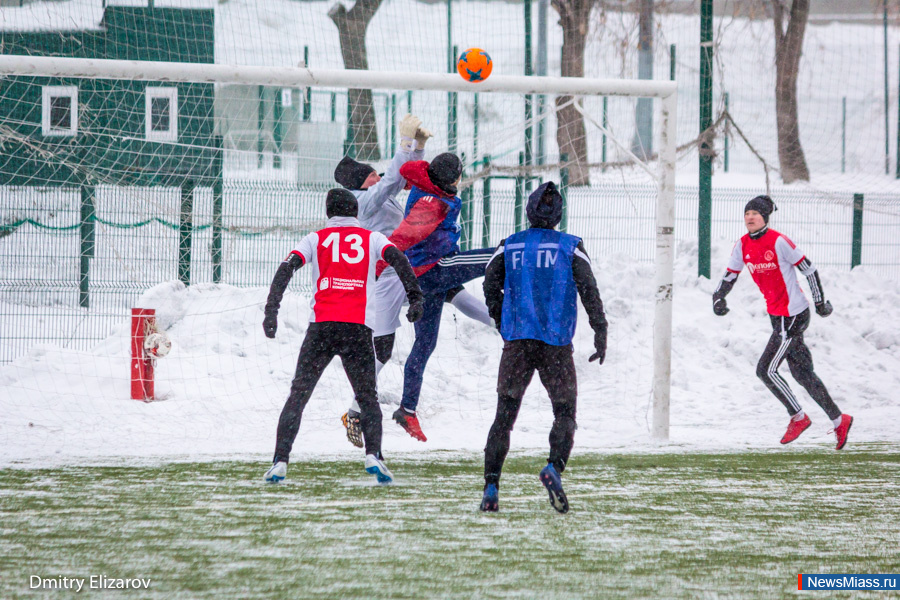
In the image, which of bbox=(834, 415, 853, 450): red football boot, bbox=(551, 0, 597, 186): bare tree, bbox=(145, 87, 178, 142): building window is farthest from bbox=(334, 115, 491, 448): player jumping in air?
bbox=(145, 87, 178, 142): building window

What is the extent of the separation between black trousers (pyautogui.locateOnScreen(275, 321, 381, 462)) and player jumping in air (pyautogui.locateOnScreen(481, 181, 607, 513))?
3.25ft

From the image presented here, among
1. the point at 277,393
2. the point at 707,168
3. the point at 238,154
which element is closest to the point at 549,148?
the point at 707,168

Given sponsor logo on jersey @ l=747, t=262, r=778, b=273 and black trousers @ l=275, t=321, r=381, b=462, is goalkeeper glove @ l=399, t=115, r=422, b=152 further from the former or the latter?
sponsor logo on jersey @ l=747, t=262, r=778, b=273

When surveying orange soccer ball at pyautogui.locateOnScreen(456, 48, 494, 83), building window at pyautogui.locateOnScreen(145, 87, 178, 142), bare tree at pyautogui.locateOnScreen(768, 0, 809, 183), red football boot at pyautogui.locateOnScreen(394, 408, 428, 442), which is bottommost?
red football boot at pyautogui.locateOnScreen(394, 408, 428, 442)

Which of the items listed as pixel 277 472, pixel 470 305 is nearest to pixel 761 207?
pixel 470 305

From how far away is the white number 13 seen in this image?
505cm

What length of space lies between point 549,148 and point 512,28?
1.42 metres

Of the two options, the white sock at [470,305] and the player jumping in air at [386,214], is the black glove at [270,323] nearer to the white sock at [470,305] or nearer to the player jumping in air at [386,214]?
the player jumping in air at [386,214]

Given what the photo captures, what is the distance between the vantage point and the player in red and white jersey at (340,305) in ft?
16.4

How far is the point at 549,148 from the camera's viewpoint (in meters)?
10.2

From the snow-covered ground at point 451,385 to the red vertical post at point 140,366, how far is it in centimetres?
14

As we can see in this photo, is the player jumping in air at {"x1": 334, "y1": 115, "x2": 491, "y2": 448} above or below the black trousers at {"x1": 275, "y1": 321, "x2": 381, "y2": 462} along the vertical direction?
above

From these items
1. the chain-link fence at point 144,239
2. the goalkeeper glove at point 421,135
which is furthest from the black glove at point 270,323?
the chain-link fence at point 144,239

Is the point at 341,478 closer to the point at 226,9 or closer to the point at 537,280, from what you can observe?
the point at 537,280
